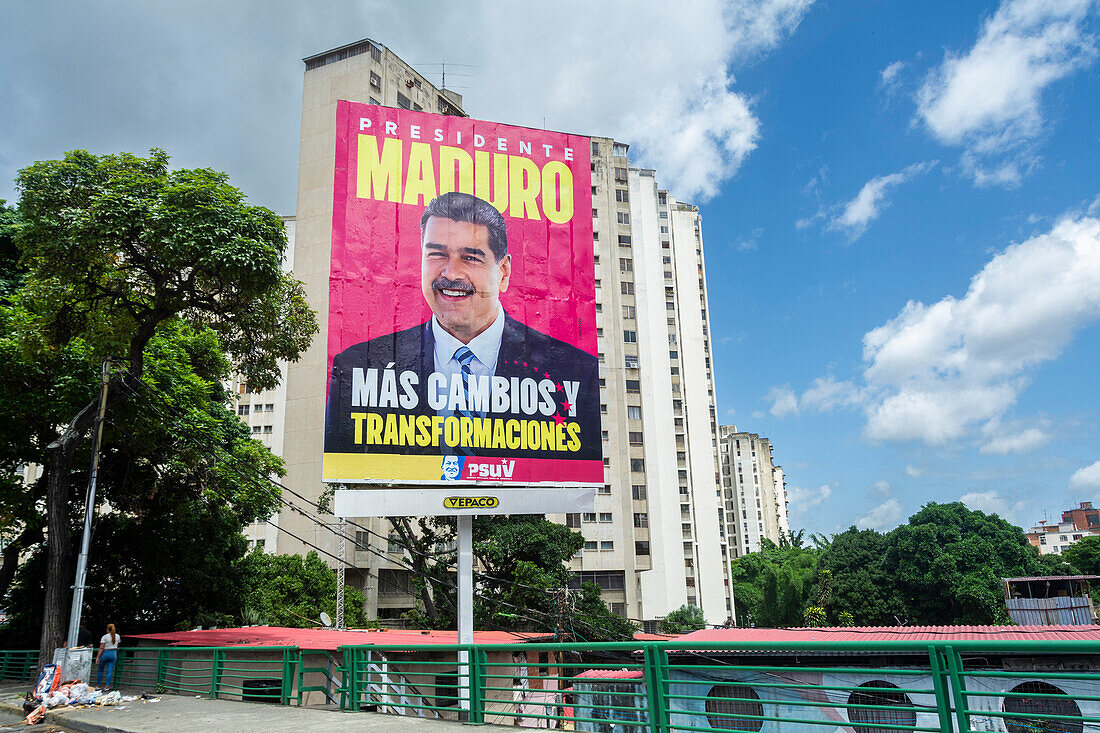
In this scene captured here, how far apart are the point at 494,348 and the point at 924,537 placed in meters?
50.3

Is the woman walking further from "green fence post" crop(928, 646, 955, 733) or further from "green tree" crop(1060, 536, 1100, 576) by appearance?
"green tree" crop(1060, 536, 1100, 576)

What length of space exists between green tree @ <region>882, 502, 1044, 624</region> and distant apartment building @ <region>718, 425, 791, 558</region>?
197 ft

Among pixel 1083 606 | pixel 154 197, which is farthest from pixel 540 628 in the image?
pixel 154 197

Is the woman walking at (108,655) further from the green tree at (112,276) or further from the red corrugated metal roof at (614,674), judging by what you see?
the red corrugated metal roof at (614,674)

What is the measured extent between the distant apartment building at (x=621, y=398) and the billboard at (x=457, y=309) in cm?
3595

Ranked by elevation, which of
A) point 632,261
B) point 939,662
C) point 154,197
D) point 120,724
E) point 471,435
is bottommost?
point 120,724

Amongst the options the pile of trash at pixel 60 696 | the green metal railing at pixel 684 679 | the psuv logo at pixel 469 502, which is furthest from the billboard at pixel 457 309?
the pile of trash at pixel 60 696

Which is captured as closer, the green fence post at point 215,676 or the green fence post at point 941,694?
the green fence post at point 941,694

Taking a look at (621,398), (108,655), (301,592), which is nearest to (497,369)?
(108,655)

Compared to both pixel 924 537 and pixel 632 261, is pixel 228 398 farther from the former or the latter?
pixel 924 537

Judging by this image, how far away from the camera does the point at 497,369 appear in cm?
1588

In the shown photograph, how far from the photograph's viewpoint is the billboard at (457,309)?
49.3 ft

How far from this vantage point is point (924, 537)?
5562 centimetres

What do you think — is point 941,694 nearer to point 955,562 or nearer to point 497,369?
point 497,369
